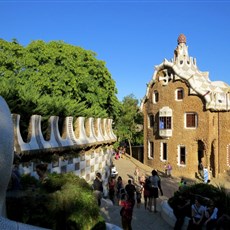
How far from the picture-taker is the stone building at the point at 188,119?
92.0ft

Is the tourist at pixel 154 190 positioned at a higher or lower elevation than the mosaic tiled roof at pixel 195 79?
lower

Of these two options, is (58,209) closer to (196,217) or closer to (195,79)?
(196,217)

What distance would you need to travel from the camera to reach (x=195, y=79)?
94.7 ft

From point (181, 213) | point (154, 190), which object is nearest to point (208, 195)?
point (181, 213)

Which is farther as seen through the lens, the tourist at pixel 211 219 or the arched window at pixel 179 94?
the arched window at pixel 179 94

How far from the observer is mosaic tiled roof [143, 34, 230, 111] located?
27812mm

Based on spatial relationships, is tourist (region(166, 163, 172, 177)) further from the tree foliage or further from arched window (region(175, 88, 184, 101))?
the tree foliage

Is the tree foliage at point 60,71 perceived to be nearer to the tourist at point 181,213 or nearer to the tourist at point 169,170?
the tourist at point 169,170

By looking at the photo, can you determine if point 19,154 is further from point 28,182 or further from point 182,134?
point 182,134

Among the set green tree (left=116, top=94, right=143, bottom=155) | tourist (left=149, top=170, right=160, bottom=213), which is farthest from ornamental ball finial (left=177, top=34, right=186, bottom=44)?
tourist (left=149, top=170, right=160, bottom=213)

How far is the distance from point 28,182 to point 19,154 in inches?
56.6

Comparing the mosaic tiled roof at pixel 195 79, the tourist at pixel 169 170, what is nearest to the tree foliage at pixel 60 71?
the mosaic tiled roof at pixel 195 79

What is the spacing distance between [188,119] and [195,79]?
3.68 meters

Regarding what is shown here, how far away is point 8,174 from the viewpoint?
6.33 feet
